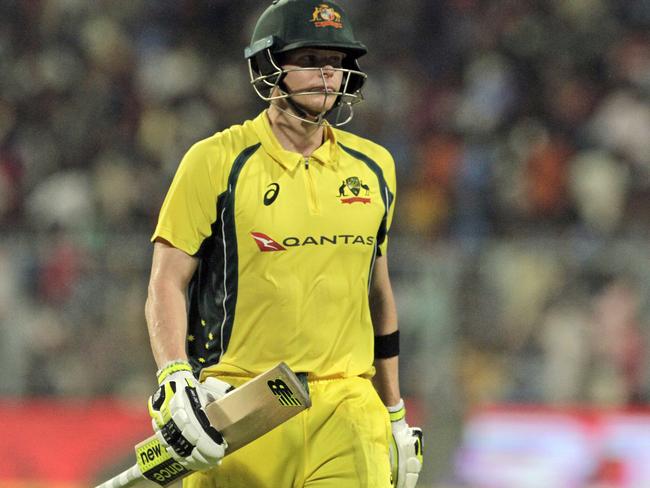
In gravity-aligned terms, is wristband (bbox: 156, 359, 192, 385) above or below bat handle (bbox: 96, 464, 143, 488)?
above

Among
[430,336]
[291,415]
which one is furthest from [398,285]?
[291,415]

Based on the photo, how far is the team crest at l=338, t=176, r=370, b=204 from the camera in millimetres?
4301

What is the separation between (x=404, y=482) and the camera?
4465mm

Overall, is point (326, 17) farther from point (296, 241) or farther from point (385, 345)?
point (385, 345)

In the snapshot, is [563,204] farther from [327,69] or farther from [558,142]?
[327,69]

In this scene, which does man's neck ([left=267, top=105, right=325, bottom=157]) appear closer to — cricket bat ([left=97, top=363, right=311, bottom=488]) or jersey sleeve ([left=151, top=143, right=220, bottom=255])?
jersey sleeve ([left=151, top=143, right=220, bottom=255])

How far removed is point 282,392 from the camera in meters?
3.85

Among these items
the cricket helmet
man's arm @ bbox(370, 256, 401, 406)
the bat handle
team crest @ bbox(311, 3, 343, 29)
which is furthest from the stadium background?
team crest @ bbox(311, 3, 343, 29)

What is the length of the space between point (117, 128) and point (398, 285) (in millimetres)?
4002

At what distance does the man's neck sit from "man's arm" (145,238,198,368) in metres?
0.49

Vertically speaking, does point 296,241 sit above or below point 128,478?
above

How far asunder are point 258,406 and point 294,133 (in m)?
0.95

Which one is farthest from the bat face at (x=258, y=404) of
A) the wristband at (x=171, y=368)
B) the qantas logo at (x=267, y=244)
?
the qantas logo at (x=267, y=244)

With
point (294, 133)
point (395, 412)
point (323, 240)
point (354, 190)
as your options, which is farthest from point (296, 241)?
point (395, 412)
